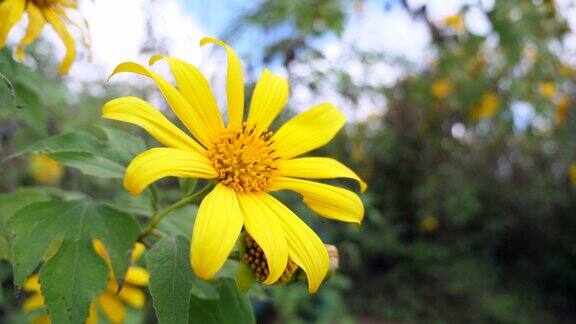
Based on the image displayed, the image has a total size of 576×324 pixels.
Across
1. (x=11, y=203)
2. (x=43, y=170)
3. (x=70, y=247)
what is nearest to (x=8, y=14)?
(x=11, y=203)

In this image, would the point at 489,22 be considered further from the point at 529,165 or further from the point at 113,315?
the point at 529,165

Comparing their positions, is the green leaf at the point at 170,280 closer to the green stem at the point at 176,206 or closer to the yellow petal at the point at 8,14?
the green stem at the point at 176,206

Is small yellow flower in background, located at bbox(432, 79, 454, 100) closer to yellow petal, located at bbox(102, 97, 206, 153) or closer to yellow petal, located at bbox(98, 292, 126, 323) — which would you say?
yellow petal, located at bbox(98, 292, 126, 323)

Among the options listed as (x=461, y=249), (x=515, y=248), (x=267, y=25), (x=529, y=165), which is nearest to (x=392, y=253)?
(x=461, y=249)

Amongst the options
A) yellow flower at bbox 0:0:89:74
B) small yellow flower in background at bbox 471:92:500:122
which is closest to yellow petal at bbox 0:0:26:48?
yellow flower at bbox 0:0:89:74

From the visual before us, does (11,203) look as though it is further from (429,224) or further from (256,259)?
(429,224)

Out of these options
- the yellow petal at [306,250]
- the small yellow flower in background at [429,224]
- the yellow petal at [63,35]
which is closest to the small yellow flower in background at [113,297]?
the yellow petal at [63,35]
